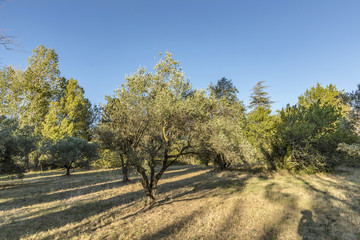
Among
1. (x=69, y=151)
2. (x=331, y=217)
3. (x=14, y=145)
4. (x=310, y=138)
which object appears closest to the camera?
(x=331, y=217)

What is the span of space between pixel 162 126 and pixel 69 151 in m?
23.2

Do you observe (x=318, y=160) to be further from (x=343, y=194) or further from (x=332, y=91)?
(x=332, y=91)

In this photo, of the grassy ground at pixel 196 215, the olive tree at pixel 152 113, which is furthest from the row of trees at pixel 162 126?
the grassy ground at pixel 196 215

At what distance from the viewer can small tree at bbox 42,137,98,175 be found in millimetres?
27609

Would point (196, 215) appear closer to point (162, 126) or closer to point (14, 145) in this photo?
point (162, 126)

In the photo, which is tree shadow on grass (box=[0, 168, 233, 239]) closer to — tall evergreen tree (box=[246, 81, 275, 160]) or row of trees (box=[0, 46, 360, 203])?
row of trees (box=[0, 46, 360, 203])

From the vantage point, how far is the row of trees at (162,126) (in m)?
12.0

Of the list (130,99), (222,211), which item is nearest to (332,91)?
(222,211)

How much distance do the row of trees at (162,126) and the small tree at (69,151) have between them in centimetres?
16

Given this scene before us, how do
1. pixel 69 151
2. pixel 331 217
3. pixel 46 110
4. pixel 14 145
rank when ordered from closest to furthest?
pixel 331 217, pixel 14 145, pixel 69 151, pixel 46 110

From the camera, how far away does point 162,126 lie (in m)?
12.2

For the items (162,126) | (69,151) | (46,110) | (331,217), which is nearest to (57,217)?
(162,126)

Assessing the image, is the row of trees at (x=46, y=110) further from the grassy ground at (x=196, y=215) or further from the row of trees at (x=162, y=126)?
the grassy ground at (x=196, y=215)

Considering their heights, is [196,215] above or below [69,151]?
below
